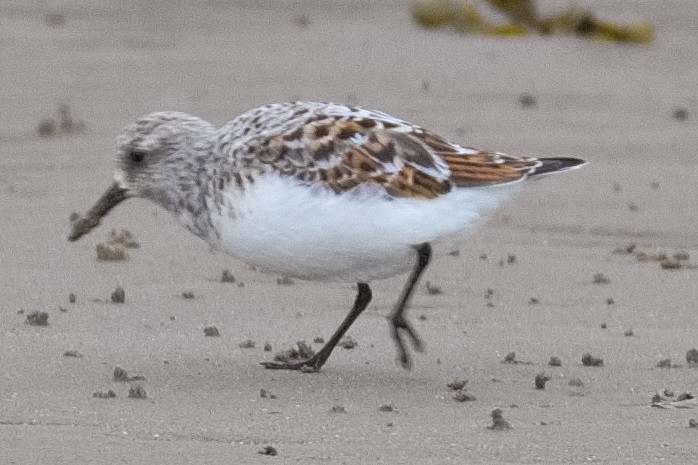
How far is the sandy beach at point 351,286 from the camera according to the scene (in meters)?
6.87

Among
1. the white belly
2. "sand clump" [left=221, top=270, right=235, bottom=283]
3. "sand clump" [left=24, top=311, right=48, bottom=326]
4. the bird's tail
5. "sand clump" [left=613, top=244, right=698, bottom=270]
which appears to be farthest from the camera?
"sand clump" [left=613, top=244, right=698, bottom=270]

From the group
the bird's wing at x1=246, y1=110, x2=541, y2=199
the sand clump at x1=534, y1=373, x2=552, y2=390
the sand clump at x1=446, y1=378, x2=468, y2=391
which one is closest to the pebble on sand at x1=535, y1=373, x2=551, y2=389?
the sand clump at x1=534, y1=373, x2=552, y2=390

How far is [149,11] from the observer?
1770 centimetres

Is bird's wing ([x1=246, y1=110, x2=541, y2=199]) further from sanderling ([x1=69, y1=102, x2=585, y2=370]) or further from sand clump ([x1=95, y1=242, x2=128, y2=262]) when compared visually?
sand clump ([x1=95, y1=242, x2=128, y2=262])

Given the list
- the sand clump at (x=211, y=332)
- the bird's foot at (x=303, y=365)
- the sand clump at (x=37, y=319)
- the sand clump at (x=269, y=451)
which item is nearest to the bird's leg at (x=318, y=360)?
the bird's foot at (x=303, y=365)

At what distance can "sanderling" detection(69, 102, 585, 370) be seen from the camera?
746 centimetres

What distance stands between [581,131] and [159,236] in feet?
13.5

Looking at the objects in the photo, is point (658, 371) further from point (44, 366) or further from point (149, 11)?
point (149, 11)

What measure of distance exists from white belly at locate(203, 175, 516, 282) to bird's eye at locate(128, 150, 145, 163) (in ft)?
1.63

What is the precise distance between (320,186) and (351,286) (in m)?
2.23

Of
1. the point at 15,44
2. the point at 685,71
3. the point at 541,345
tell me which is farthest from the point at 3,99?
the point at 541,345

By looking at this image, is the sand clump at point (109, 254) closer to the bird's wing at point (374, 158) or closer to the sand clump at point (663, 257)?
the bird's wing at point (374, 158)

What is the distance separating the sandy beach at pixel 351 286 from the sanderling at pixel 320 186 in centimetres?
52

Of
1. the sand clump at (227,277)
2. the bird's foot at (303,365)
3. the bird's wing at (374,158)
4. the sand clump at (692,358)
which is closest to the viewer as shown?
the bird's wing at (374,158)
